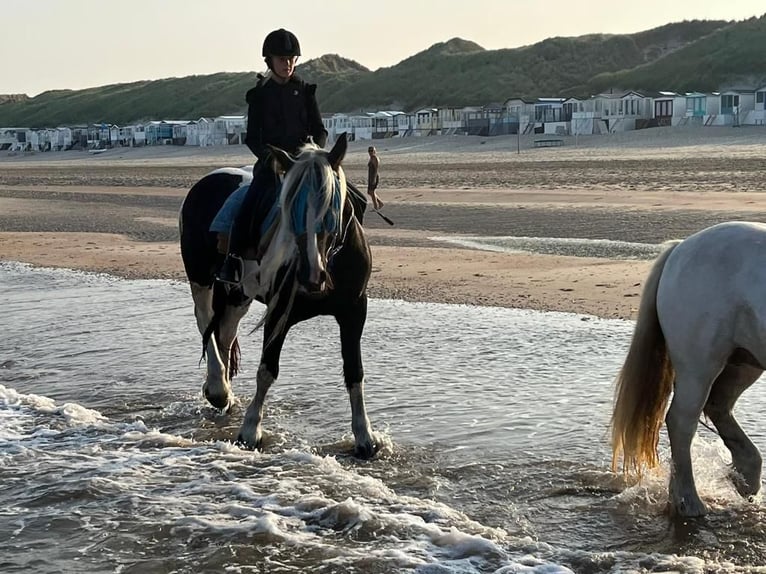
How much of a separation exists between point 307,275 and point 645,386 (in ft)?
6.50

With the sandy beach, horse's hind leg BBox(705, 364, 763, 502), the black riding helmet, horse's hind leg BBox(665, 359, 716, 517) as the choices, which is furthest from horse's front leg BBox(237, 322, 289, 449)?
the sandy beach

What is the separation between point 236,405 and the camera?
7.52 metres

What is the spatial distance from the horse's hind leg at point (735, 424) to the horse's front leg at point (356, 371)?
213 centimetres

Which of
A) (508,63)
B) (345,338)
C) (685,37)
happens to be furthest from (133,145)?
(345,338)

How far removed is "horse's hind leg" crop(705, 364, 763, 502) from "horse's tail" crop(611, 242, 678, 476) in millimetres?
261

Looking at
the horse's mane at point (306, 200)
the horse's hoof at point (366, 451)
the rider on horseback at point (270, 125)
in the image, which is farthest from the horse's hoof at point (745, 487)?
the rider on horseback at point (270, 125)

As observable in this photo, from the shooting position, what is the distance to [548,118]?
88250 millimetres

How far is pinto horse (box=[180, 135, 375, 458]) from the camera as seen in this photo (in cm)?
567

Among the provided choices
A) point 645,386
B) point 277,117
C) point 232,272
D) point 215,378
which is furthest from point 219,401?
point 645,386

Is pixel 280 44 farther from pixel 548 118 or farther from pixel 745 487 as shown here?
pixel 548 118

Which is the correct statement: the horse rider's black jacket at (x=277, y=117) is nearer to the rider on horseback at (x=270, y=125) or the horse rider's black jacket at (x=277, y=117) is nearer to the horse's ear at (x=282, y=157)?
the rider on horseback at (x=270, y=125)

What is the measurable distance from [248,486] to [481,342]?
4.00 meters

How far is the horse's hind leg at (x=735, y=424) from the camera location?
514 centimetres

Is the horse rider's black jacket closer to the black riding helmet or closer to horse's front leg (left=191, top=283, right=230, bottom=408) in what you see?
the black riding helmet
